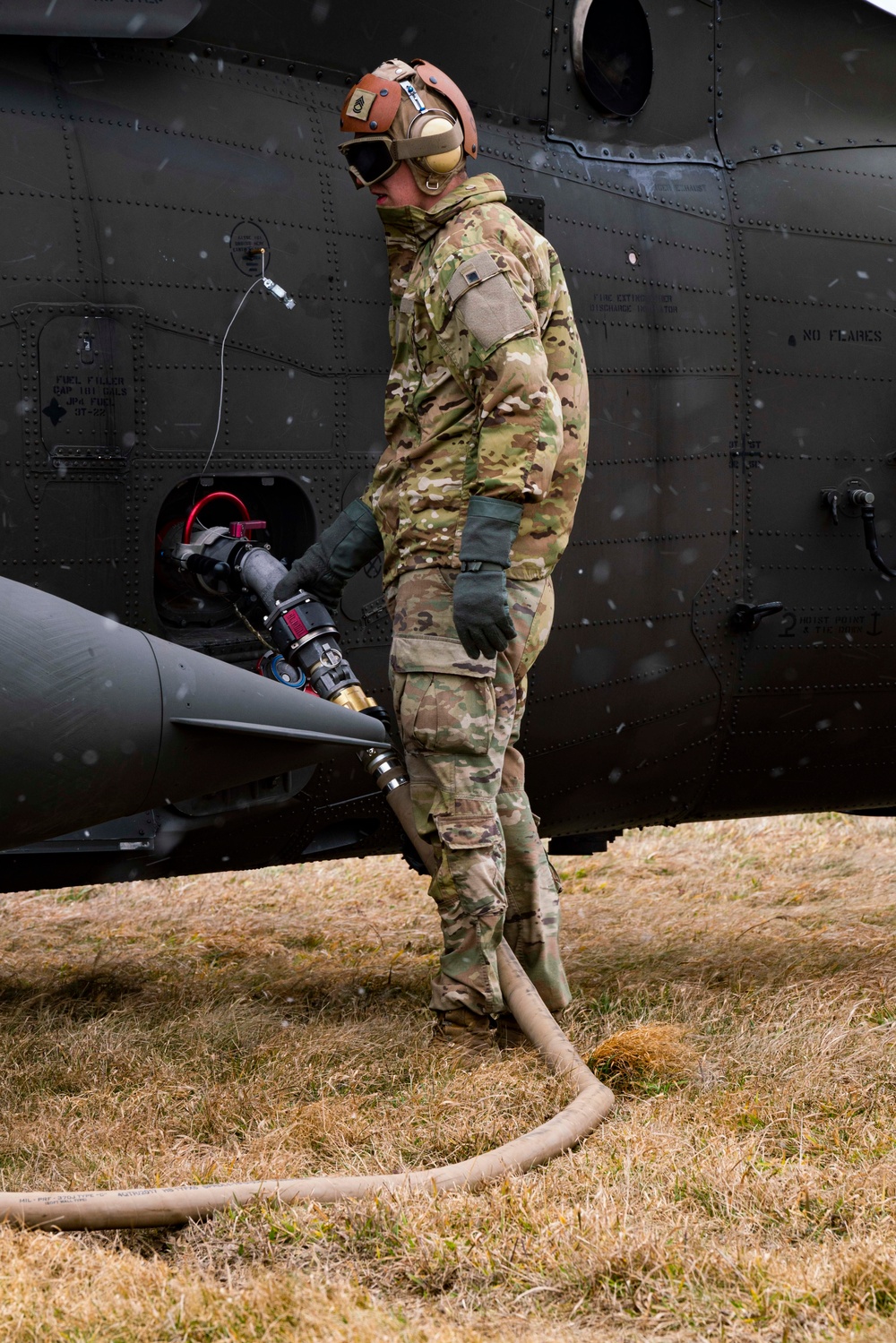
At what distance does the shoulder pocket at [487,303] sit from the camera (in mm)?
3543

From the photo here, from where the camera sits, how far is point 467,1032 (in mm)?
3850

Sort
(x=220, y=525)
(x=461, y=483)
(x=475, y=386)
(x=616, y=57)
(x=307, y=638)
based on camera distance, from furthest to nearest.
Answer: (x=616, y=57)
(x=220, y=525)
(x=307, y=638)
(x=461, y=483)
(x=475, y=386)

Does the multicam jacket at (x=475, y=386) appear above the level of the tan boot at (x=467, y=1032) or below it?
above

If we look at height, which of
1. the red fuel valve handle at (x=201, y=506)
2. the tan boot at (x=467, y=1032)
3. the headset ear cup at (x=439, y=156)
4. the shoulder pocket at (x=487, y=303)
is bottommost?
the tan boot at (x=467, y=1032)

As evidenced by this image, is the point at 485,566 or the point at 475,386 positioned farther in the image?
the point at 475,386


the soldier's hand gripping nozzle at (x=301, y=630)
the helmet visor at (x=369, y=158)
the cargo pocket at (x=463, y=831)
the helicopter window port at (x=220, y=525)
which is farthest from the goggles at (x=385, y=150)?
the cargo pocket at (x=463, y=831)

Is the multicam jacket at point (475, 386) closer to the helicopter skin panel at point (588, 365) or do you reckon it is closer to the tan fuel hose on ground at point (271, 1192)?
the helicopter skin panel at point (588, 365)

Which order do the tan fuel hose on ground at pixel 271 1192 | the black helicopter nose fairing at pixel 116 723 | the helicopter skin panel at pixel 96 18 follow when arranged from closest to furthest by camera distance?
1. the tan fuel hose on ground at pixel 271 1192
2. the black helicopter nose fairing at pixel 116 723
3. the helicopter skin panel at pixel 96 18

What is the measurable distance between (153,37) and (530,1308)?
3.30 metres

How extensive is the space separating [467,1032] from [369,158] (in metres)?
2.36

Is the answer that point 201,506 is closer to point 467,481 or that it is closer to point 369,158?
point 467,481

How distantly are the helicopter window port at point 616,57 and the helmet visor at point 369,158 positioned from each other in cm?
115

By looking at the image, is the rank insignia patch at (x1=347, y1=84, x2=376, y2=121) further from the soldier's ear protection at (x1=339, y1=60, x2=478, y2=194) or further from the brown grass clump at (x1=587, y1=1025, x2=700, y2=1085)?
the brown grass clump at (x1=587, y1=1025, x2=700, y2=1085)

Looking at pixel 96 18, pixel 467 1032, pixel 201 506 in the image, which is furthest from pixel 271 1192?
pixel 96 18
